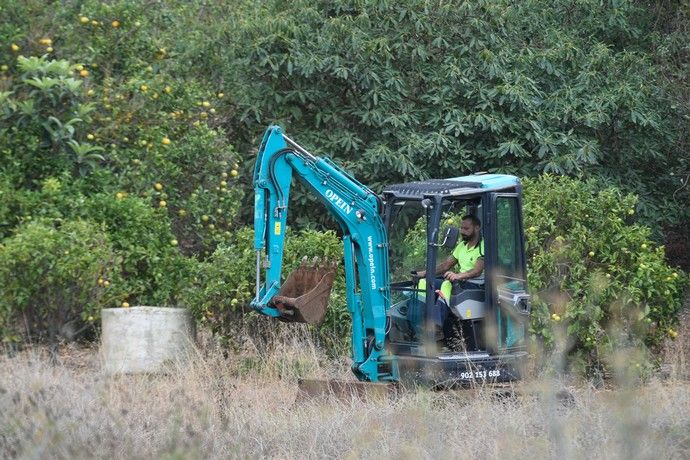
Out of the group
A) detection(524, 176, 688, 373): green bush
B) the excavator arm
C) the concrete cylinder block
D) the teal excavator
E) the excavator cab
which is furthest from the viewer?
detection(524, 176, 688, 373): green bush

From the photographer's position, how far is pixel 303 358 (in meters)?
11.2

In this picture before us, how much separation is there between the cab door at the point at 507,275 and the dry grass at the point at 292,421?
731 mm

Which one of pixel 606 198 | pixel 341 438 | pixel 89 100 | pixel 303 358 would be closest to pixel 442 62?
pixel 606 198

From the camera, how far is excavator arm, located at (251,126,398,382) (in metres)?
9.65

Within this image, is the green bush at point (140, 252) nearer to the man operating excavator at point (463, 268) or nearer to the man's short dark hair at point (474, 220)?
the man operating excavator at point (463, 268)

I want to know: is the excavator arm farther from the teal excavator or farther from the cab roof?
the cab roof

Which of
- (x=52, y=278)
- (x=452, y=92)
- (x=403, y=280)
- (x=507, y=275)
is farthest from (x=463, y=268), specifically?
(x=452, y=92)

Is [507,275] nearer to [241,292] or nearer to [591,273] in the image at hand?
[591,273]

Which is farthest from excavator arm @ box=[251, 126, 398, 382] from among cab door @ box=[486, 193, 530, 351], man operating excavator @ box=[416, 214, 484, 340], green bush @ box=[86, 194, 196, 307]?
green bush @ box=[86, 194, 196, 307]

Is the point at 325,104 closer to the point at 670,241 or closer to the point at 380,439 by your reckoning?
the point at 670,241

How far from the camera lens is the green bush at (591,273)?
1177cm

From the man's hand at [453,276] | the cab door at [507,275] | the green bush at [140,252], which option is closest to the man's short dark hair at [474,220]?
the cab door at [507,275]

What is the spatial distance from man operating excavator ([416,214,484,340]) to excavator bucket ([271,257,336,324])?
2.76 feet

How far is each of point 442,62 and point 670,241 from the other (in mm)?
5262
